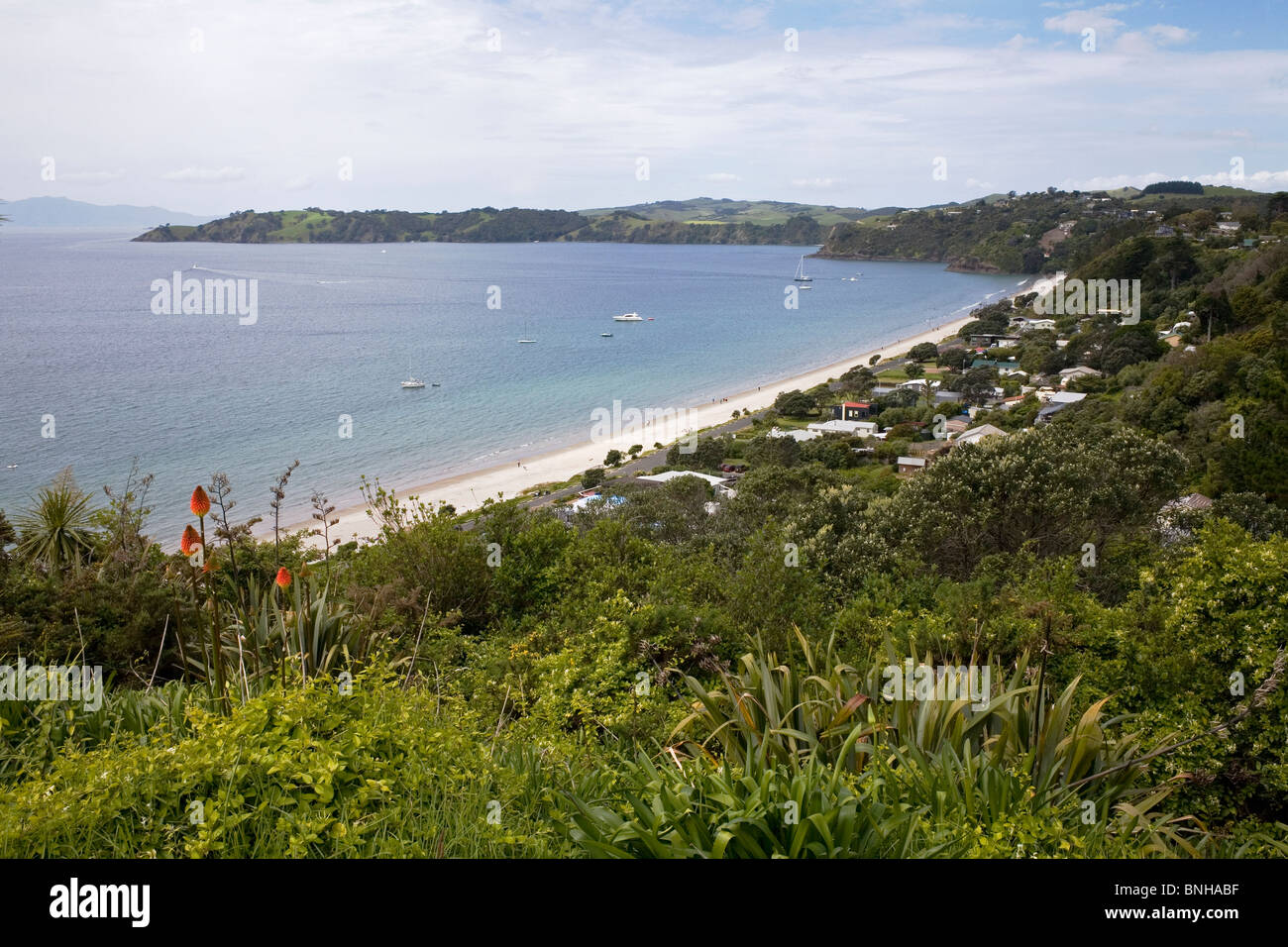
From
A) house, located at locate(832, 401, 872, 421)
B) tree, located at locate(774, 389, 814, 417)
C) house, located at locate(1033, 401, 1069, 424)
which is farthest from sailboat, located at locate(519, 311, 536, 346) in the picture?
house, located at locate(1033, 401, 1069, 424)

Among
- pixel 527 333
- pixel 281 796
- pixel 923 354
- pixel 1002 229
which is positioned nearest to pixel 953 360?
pixel 923 354

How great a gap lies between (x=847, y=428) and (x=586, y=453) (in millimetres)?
12982

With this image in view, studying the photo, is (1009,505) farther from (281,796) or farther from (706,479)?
(706,479)

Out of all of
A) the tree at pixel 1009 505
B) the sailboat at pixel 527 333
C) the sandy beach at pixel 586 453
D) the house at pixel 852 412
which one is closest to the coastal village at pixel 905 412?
the house at pixel 852 412

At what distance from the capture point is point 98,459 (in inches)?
1473

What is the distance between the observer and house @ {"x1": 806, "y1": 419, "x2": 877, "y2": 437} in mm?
43719

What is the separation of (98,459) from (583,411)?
2369cm

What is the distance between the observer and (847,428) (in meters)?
44.7

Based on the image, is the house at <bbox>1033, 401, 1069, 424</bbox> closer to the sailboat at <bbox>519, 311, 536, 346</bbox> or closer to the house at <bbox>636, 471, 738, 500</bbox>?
the house at <bbox>636, 471, 738, 500</bbox>

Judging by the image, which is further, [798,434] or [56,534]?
[798,434]

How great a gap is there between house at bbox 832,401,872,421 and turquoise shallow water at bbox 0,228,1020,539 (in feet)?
29.9

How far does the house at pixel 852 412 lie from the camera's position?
48.5m

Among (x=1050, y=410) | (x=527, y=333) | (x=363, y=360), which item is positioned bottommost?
(x=1050, y=410)

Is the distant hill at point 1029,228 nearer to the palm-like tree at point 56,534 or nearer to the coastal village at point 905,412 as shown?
the coastal village at point 905,412
